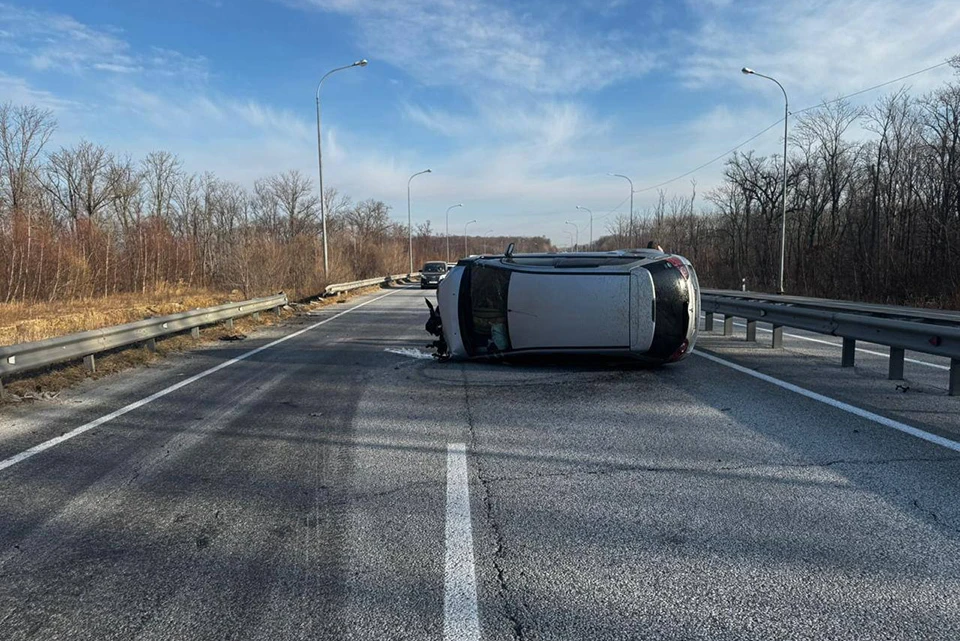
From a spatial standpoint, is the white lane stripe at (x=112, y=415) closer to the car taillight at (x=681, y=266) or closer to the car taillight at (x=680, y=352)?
the car taillight at (x=680, y=352)

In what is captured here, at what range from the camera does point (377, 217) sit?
8181 centimetres

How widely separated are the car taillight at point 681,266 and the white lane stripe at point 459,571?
196 inches

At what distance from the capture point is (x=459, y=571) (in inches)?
123

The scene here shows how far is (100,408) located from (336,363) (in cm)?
359

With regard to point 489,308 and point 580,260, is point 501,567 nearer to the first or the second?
point 489,308

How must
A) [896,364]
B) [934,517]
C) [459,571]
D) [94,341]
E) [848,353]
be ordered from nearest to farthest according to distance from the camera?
[459,571], [934,517], [896,364], [848,353], [94,341]

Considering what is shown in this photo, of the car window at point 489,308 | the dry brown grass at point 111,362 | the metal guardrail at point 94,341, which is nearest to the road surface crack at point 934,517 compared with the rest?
the car window at point 489,308

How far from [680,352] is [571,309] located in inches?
64.8

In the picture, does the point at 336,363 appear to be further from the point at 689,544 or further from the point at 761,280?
the point at 761,280

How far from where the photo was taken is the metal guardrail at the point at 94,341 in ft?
24.4

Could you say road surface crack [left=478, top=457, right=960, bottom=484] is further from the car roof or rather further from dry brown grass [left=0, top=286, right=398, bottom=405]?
dry brown grass [left=0, top=286, right=398, bottom=405]

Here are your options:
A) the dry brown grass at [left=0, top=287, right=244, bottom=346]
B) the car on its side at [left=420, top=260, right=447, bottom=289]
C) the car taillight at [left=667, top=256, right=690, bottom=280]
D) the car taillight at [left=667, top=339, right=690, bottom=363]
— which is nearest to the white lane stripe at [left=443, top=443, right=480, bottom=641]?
the car taillight at [left=667, top=339, right=690, bottom=363]

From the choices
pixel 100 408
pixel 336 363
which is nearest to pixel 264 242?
pixel 336 363

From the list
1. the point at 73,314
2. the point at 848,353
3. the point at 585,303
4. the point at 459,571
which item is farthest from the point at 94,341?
the point at 73,314
